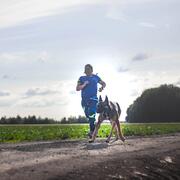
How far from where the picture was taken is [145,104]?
334 feet

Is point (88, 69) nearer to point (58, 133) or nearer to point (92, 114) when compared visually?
point (92, 114)

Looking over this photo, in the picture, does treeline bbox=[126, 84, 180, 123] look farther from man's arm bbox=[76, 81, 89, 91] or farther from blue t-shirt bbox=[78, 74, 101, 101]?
man's arm bbox=[76, 81, 89, 91]

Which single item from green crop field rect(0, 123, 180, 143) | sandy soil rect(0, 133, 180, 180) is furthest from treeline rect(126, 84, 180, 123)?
sandy soil rect(0, 133, 180, 180)

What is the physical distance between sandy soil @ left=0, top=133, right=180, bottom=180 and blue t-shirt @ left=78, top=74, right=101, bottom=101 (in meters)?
2.14

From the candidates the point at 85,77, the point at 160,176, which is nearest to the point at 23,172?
the point at 160,176

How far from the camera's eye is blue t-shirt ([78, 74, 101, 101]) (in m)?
23.8

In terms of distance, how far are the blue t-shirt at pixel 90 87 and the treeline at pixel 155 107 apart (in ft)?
243

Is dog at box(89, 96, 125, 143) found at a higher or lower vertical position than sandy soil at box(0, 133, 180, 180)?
higher

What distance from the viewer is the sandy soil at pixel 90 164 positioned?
47.5ft

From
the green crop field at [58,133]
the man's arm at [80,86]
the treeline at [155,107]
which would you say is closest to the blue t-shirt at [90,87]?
the man's arm at [80,86]

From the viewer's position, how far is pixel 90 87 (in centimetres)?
2406

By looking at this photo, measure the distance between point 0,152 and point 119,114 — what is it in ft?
20.3

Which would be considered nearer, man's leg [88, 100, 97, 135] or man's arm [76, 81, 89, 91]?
man's arm [76, 81, 89, 91]

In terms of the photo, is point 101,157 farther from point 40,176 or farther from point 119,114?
point 119,114
